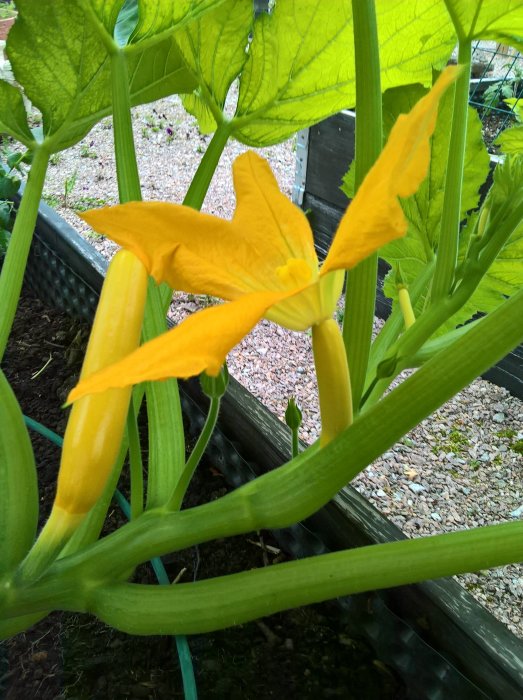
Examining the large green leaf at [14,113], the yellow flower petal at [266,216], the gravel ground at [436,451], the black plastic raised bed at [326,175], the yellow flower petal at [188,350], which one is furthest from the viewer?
the black plastic raised bed at [326,175]

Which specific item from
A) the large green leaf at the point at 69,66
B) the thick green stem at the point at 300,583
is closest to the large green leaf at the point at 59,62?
the large green leaf at the point at 69,66

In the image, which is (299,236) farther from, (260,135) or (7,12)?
(7,12)

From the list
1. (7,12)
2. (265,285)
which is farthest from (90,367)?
(7,12)

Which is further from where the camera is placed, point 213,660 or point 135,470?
point 213,660

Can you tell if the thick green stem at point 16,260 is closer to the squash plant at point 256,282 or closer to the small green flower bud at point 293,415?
the squash plant at point 256,282

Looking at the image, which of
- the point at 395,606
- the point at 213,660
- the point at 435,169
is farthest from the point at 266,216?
the point at 213,660

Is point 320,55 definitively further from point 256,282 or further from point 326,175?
point 326,175
